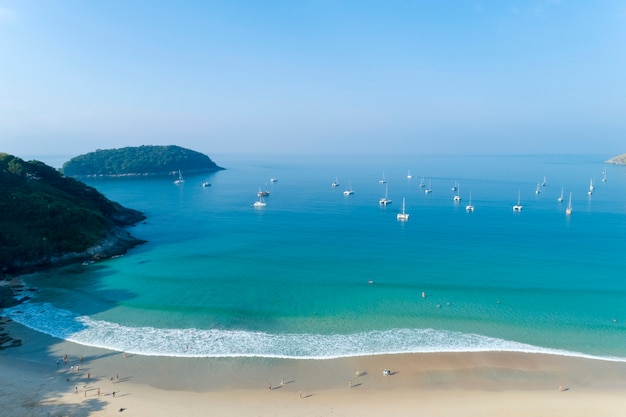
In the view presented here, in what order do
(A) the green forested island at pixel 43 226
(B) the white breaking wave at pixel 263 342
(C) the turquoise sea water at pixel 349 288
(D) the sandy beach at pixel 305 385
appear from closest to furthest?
(D) the sandy beach at pixel 305 385, (B) the white breaking wave at pixel 263 342, (C) the turquoise sea water at pixel 349 288, (A) the green forested island at pixel 43 226

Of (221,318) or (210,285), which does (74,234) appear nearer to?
(210,285)

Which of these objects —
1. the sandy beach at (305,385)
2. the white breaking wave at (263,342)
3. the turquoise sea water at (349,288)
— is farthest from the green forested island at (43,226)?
the sandy beach at (305,385)

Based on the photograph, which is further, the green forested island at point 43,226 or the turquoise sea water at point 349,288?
the green forested island at point 43,226

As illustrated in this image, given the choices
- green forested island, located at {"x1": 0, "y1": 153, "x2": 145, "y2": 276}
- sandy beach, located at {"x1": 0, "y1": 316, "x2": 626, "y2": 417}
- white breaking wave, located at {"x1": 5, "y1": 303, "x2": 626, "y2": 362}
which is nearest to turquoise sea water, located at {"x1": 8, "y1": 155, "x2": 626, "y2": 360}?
white breaking wave, located at {"x1": 5, "y1": 303, "x2": 626, "y2": 362}

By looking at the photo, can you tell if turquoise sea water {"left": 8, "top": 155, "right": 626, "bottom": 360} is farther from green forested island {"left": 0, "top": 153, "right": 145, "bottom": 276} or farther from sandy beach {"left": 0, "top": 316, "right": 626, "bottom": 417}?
green forested island {"left": 0, "top": 153, "right": 145, "bottom": 276}

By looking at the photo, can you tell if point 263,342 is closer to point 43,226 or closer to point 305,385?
point 305,385

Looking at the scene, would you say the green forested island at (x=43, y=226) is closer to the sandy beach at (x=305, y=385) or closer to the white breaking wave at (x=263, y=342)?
the white breaking wave at (x=263, y=342)

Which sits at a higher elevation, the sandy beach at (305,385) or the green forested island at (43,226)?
the green forested island at (43,226)
